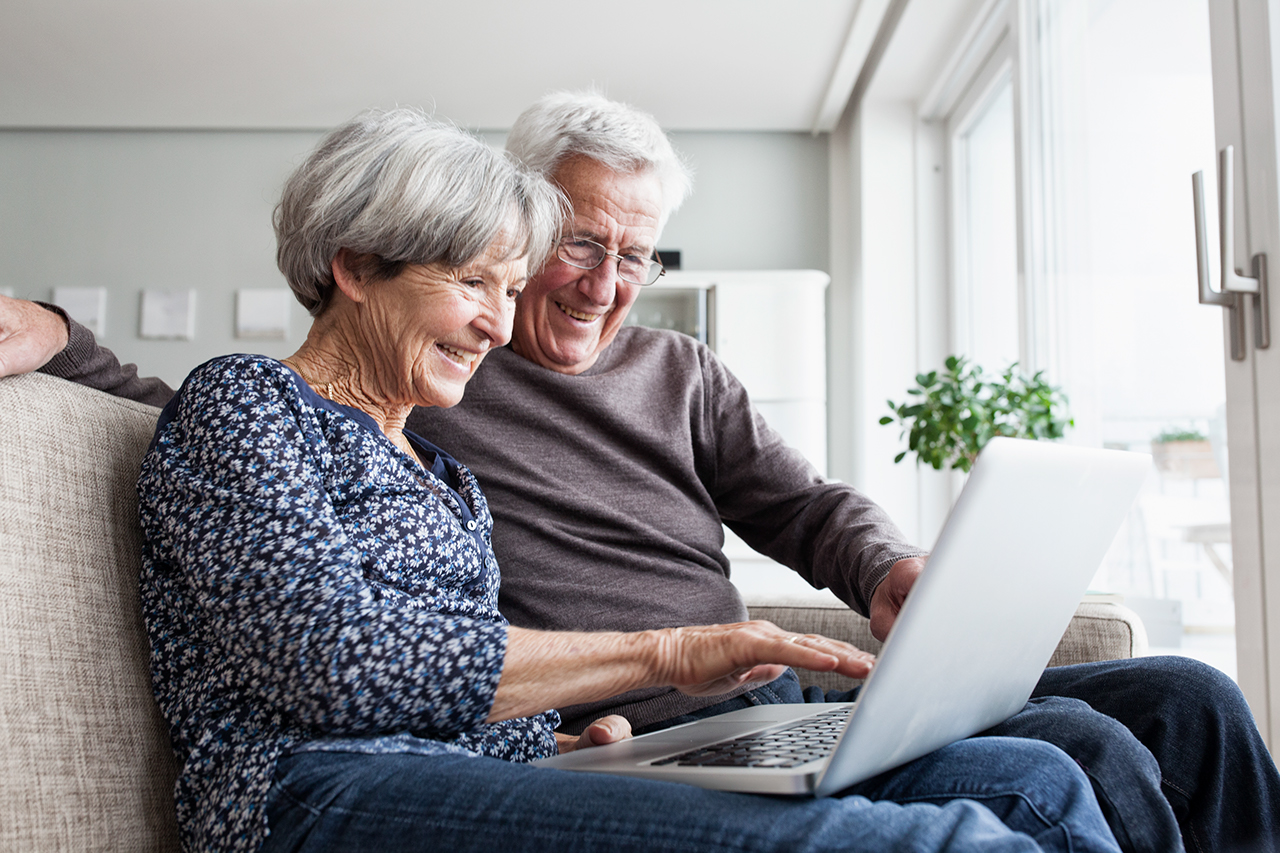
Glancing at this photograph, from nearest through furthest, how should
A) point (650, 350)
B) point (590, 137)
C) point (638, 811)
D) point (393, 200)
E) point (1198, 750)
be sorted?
point (638, 811) → point (1198, 750) → point (393, 200) → point (590, 137) → point (650, 350)

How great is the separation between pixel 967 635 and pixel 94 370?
3.14ft

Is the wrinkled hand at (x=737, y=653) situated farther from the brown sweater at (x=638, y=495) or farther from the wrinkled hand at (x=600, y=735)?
the brown sweater at (x=638, y=495)

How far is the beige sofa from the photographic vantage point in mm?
759

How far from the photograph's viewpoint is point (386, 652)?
684 millimetres

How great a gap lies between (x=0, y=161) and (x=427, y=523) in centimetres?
513

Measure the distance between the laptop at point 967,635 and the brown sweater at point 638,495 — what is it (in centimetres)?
38

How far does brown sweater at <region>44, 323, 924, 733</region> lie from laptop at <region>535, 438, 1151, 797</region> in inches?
15.0

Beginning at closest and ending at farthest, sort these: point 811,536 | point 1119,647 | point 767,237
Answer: point 1119,647
point 811,536
point 767,237

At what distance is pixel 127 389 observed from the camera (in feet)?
3.64

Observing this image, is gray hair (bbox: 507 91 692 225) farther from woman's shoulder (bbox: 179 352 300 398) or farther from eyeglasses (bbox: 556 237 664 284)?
woman's shoulder (bbox: 179 352 300 398)

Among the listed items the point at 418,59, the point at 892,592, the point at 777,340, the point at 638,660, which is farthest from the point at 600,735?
the point at 418,59

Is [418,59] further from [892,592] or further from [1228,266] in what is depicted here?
[892,592]

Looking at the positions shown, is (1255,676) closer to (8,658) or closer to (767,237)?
(8,658)

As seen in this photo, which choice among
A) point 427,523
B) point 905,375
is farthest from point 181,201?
point 427,523
